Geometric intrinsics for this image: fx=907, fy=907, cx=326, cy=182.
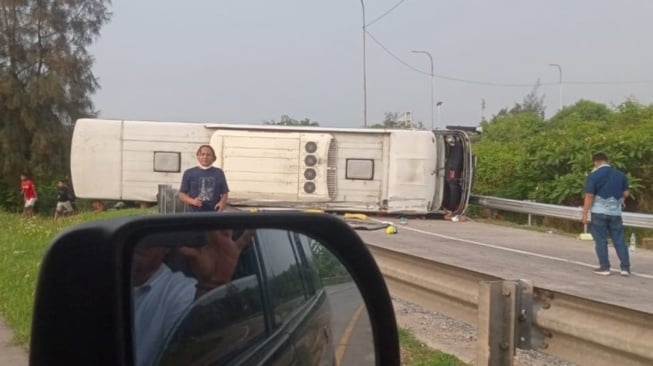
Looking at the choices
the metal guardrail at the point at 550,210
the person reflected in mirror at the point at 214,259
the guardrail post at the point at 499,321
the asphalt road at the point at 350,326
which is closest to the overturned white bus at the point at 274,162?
the metal guardrail at the point at 550,210

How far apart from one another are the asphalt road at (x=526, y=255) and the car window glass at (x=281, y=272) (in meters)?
6.72

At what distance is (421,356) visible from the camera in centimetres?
687

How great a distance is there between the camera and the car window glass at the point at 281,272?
8.25 feet

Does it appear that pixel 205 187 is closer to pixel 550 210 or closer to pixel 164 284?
pixel 164 284

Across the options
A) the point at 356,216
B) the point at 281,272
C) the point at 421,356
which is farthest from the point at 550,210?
the point at 281,272

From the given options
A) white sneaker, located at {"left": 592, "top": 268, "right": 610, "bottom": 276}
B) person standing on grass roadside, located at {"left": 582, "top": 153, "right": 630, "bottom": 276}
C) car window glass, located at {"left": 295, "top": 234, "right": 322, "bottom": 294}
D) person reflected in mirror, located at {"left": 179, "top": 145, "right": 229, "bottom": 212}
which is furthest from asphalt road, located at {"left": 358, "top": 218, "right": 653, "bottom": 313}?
car window glass, located at {"left": 295, "top": 234, "right": 322, "bottom": 294}

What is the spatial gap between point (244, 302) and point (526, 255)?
1556cm

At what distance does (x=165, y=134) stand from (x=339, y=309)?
22.3m

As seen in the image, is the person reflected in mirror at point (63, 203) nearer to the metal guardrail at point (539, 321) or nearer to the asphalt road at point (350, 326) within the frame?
the metal guardrail at point (539, 321)

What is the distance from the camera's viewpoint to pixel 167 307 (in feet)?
7.03

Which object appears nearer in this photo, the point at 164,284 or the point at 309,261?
the point at 164,284

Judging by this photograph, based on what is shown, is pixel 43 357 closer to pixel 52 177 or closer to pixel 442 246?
pixel 442 246

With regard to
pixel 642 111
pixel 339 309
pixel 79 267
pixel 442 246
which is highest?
pixel 642 111

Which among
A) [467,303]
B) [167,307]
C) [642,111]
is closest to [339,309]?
[167,307]
